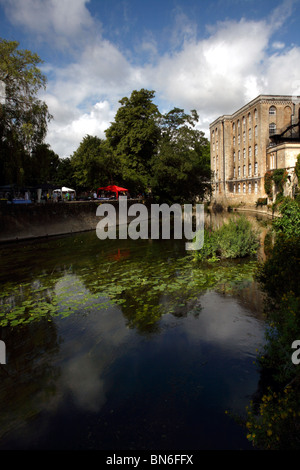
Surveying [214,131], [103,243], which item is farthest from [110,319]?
[214,131]

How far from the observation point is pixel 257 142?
56562 millimetres

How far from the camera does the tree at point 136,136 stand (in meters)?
42.3

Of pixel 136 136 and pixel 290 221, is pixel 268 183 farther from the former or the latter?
pixel 290 221

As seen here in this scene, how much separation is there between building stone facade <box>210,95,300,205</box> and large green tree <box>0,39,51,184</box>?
33486 millimetres

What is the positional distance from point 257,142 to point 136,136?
997 inches

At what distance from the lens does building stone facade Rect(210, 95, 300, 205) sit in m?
52.0

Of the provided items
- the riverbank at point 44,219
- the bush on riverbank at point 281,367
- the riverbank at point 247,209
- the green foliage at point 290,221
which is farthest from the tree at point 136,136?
the bush on riverbank at point 281,367

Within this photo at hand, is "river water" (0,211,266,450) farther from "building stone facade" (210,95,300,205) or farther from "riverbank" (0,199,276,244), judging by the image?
"building stone facade" (210,95,300,205)

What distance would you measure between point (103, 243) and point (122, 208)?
14174mm

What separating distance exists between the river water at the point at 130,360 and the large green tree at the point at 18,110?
14.7 meters

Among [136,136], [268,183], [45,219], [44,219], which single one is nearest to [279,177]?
[268,183]

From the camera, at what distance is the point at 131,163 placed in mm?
42906

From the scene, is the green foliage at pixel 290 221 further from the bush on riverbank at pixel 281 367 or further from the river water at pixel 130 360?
the bush on riverbank at pixel 281 367

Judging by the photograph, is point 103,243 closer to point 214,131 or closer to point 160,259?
point 160,259
